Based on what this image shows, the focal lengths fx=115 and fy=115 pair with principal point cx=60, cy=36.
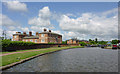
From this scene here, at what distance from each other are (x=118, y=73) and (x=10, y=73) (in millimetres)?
7507

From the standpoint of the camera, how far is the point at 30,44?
36.1 meters

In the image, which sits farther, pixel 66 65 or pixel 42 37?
pixel 42 37

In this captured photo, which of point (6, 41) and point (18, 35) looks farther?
point (18, 35)

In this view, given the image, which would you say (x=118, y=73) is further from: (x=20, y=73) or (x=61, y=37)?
(x=61, y=37)

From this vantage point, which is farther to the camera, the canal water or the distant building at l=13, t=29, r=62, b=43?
the distant building at l=13, t=29, r=62, b=43

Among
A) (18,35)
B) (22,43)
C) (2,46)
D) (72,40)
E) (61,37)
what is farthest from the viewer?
(72,40)

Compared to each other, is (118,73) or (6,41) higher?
(6,41)

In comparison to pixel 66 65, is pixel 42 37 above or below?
above

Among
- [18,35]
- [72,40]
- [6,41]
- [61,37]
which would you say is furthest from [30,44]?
[72,40]

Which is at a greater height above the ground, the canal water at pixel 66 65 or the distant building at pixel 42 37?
the distant building at pixel 42 37

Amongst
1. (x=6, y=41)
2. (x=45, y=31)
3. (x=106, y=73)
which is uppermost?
(x=45, y=31)

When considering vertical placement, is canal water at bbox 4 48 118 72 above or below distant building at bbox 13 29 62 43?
below

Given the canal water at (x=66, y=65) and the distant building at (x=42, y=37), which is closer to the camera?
the canal water at (x=66, y=65)

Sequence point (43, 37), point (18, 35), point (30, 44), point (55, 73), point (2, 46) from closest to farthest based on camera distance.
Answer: point (55, 73) < point (2, 46) < point (30, 44) < point (43, 37) < point (18, 35)
